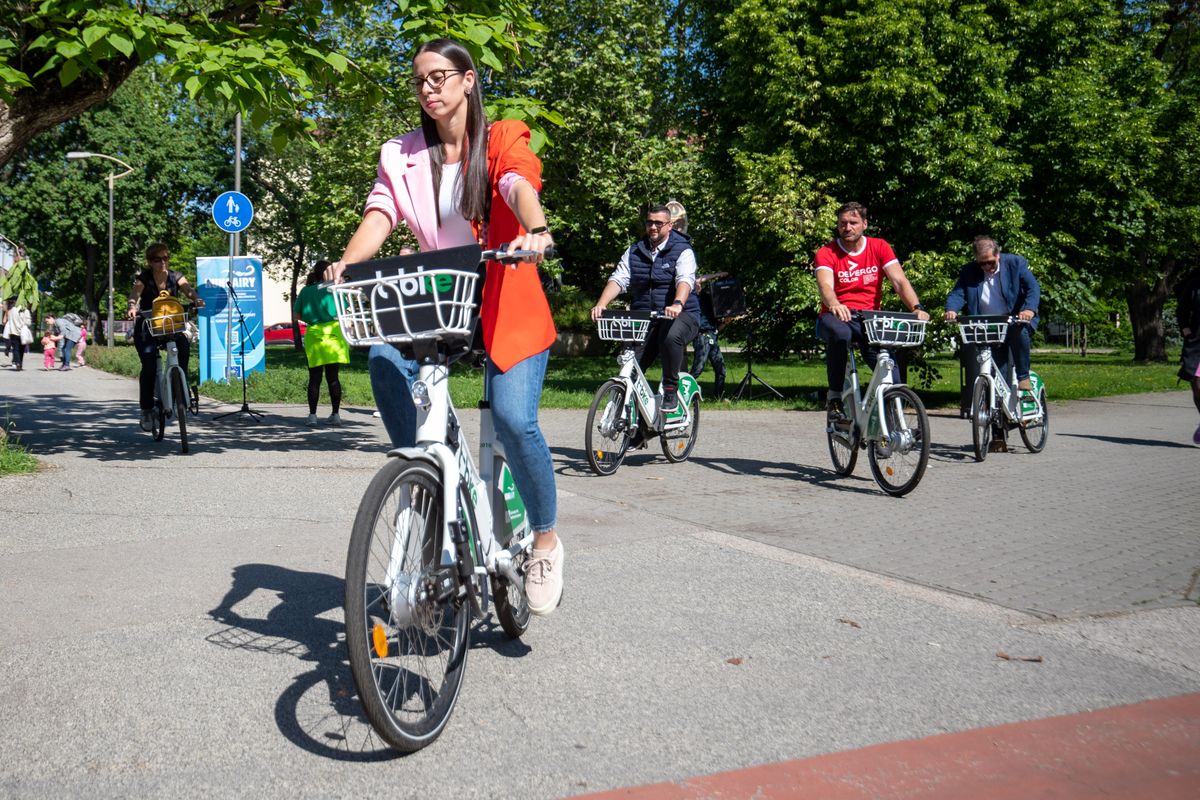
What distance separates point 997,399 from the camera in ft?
33.4

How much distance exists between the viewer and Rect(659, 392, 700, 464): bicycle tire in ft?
31.2

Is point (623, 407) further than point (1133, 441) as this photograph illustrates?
No

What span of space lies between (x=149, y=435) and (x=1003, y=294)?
8575 millimetres

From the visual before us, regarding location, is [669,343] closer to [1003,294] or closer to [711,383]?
[1003,294]

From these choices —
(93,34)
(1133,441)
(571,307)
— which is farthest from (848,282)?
(571,307)

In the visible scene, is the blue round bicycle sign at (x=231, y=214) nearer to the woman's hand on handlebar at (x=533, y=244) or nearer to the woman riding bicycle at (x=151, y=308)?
the woman riding bicycle at (x=151, y=308)

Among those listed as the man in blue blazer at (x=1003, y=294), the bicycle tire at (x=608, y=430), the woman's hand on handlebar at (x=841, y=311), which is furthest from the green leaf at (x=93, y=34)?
the man in blue blazer at (x=1003, y=294)

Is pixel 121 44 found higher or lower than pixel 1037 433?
higher

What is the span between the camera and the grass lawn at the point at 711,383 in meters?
16.3

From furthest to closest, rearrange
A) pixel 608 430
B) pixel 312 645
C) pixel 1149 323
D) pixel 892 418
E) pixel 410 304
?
pixel 1149 323
pixel 608 430
pixel 892 418
pixel 312 645
pixel 410 304

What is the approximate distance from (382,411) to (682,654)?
1391 millimetres

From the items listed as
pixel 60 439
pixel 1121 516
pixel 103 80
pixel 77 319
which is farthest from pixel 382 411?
pixel 77 319

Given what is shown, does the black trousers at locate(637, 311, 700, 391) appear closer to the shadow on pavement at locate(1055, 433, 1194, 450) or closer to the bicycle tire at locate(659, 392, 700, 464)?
the bicycle tire at locate(659, 392, 700, 464)

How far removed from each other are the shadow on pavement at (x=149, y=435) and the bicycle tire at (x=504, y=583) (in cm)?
644
